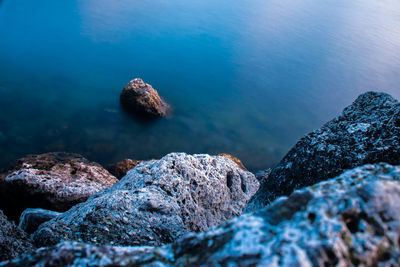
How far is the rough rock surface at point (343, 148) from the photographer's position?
3869 mm

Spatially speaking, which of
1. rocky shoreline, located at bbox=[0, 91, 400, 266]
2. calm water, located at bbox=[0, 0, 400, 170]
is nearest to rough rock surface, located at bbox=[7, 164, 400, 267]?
rocky shoreline, located at bbox=[0, 91, 400, 266]

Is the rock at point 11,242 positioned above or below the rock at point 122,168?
above

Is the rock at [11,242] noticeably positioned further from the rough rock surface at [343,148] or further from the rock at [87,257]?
the rough rock surface at [343,148]

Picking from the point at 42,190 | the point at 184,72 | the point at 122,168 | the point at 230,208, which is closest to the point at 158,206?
the point at 230,208

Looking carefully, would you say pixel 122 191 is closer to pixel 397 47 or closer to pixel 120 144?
pixel 120 144

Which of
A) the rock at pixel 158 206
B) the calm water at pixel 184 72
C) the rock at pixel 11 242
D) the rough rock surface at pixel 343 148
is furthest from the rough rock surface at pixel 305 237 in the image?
the calm water at pixel 184 72

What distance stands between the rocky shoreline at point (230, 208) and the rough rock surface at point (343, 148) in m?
0.02

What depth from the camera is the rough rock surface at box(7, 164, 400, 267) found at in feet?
5.90

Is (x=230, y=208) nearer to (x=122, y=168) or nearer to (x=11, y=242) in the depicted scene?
(x=11, y=242)

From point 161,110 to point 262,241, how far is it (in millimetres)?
18399

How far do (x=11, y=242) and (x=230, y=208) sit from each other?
456cm

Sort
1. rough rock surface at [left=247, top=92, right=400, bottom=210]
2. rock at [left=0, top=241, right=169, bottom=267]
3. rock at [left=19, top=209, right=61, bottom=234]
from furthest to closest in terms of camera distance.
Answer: rock at [left=19, top=209, right=61, bottom=234], rough rock surface at [left=247, top=92, right=400, bottom=210], rock at [left=0, top=241, right=169, bottom=267]

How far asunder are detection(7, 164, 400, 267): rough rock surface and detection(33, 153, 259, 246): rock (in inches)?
75.9

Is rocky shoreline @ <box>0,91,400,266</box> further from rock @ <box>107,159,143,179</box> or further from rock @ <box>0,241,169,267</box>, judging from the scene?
rock @ <box>107,159,143,179</box>
